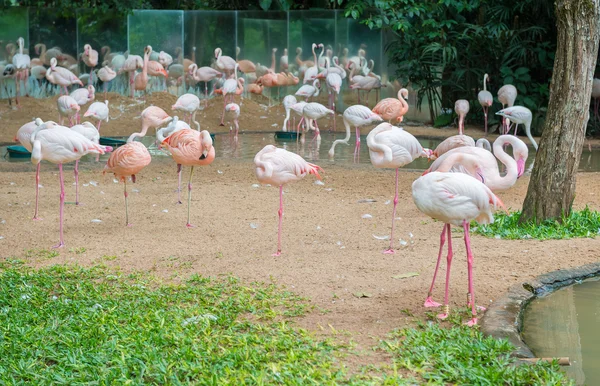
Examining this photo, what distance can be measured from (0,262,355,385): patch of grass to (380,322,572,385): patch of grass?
0.38 metres

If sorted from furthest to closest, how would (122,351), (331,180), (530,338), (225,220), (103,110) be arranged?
1. (103,110)
2. (331,180)
3. (225,220)
4. (530,338)
5. (122,351)

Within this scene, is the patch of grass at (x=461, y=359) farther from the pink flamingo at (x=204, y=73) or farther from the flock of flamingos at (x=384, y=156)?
the pink flamingo at (x=204, y=73)

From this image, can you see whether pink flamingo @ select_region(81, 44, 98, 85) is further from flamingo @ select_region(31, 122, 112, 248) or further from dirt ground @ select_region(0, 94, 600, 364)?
flamingo @ select_region(31, 122, 112, 248)

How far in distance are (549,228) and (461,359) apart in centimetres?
323

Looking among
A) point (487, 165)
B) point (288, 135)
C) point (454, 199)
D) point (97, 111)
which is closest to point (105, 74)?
point (288, 135)

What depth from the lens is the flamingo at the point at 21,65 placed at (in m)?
16.6

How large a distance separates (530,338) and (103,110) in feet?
29.8

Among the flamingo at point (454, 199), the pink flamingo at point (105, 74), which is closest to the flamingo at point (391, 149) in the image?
the flamingo at point (454, 199)

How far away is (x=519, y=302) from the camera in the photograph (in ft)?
16.1

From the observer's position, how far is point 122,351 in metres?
4.03

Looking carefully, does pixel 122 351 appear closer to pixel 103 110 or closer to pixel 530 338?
pixel 530 338

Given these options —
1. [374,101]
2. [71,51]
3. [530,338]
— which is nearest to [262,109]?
[374,101]

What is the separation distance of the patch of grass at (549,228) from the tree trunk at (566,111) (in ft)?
0.33

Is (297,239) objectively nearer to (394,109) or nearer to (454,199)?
(454,199)
